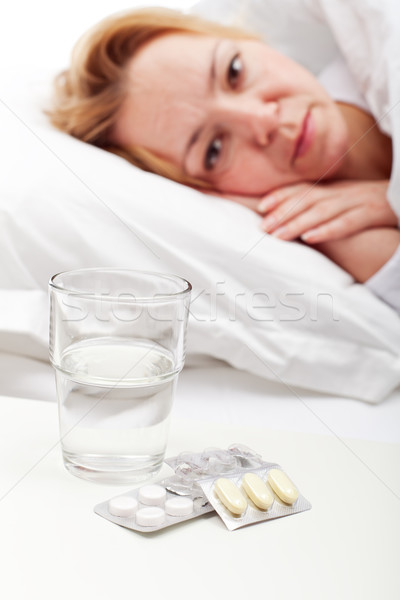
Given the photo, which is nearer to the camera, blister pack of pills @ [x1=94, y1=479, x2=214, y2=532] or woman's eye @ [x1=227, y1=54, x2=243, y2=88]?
blister pack of pills @ [x1=94, y1=479, x2=214, y2=532]

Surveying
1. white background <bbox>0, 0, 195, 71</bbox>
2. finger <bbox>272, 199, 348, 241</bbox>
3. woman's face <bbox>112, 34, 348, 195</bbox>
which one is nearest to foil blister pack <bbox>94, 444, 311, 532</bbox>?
finger <bbox>272, 199, 348, 241</bbox>

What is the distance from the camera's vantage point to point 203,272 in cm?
84

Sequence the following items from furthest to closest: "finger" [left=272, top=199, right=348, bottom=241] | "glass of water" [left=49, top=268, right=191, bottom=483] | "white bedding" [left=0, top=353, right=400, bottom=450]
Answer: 1. "finger" [left=272, top=199, right=348, bottom=241]
2. "white bedding" [left=0, top=353, right=400, bottom=450]
3. "glass of water" [left=49, top=268, right=191, bottom=483]

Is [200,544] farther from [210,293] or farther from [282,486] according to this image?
[210,293]

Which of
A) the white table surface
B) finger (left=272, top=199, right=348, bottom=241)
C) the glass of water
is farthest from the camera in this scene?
finger (left=272, top=199, right=348, bottom=241)

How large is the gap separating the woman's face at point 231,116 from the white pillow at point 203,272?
128 mm

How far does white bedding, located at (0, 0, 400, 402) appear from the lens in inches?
32.7

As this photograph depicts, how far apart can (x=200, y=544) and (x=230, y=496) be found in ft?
0.14

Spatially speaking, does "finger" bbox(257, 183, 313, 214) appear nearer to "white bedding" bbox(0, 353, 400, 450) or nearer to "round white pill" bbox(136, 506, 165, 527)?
"white bedding" bbox(0, 353, 400, 450)

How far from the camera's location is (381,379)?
33.5 inches

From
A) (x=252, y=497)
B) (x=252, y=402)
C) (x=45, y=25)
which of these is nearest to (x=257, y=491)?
(x=252, y=497)

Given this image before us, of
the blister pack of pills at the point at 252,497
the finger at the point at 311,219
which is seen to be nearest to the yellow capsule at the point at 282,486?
the blister pack of pills at the point at 252,497

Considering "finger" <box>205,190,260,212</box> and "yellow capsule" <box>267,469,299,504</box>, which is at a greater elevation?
"yellow capsule" <box>267,469,299,504</box>

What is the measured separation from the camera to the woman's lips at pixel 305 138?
987mm
